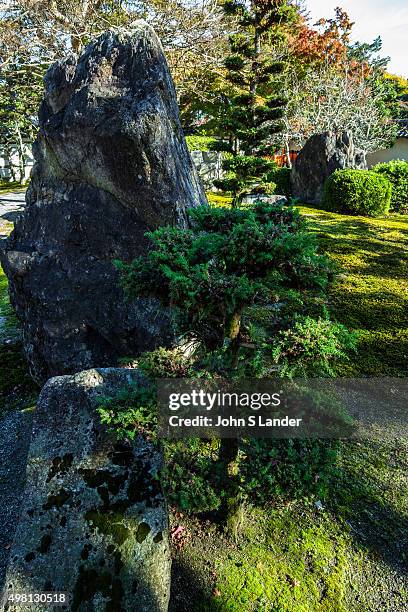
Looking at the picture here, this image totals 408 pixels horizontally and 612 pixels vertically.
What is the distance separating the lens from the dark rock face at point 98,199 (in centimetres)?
369

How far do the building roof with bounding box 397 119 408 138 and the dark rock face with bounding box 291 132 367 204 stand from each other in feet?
48.2

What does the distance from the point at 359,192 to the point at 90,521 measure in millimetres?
12618

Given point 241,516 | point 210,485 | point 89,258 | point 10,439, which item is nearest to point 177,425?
point 210,485

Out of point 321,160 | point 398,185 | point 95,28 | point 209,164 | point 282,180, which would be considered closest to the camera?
point 95,28

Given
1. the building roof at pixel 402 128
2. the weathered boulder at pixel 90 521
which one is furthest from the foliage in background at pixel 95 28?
the building roof at pixel 402 128

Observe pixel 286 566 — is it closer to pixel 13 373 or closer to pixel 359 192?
pixel 13 373

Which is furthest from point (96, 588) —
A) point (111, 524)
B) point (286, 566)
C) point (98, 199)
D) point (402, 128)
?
point (402, 128)

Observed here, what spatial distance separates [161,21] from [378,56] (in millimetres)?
38877

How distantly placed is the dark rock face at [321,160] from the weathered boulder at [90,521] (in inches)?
547

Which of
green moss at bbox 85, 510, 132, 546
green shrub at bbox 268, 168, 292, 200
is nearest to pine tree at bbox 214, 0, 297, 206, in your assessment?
green shrub at bbox 268, 168, 292, 200

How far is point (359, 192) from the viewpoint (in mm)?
12516

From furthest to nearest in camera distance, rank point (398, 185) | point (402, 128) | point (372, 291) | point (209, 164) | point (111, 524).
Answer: point (402, 128), point (209, 164), point (398, 185), point (372, 291), point (111, 524)

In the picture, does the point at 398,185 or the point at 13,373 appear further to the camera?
A: the point at 398,185

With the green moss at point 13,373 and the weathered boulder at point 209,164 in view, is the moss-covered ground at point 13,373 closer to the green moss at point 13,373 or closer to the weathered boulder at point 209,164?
the green moss at point 13,373
